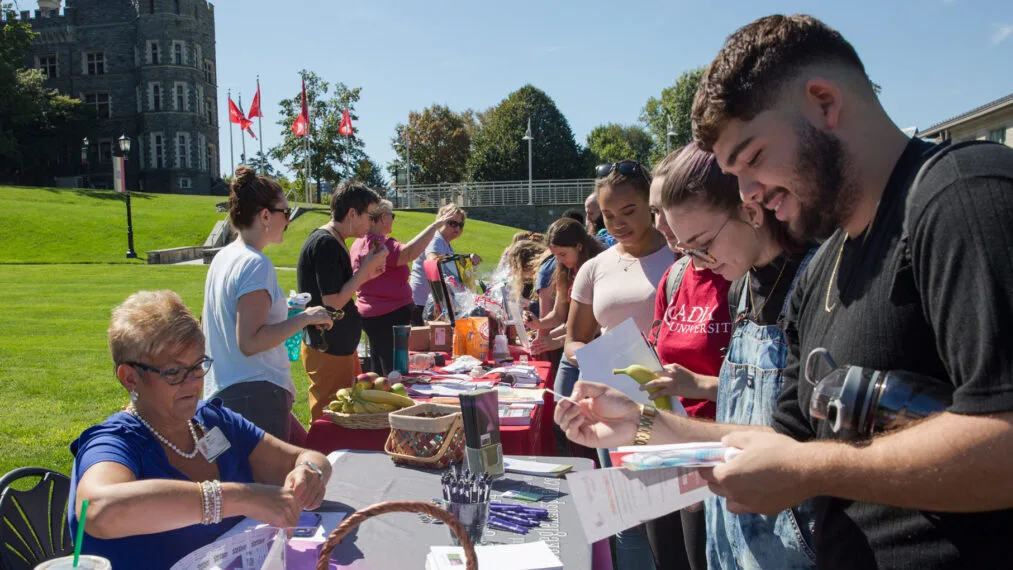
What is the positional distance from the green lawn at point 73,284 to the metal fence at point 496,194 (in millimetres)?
9077

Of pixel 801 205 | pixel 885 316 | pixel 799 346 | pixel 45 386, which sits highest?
pixel 801 205

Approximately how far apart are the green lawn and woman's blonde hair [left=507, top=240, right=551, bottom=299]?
2478mm

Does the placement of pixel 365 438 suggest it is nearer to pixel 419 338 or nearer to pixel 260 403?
pixel 260 403

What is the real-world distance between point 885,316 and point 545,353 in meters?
4.44

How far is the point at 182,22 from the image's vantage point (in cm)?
5006

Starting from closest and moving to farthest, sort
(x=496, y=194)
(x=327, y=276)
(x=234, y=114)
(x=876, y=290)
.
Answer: (x=876, y=290)
(x=327, y=276)
(x=234, y=114)
(x=496, y=194)

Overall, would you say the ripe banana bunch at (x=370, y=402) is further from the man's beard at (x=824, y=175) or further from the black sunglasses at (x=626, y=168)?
the man's beard at (x=824, y=175)

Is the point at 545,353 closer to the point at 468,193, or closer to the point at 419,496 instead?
the point at 419,496

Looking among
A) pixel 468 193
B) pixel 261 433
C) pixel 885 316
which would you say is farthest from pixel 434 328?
pixel 468 193

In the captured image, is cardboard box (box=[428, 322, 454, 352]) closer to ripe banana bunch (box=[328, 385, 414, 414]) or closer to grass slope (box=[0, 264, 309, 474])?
grass slope (box=[0, 264, 309, 474])

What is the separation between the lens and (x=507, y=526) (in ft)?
7.06

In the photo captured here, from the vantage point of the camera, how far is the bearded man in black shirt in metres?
0.97

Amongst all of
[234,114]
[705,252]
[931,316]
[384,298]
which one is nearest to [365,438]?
[705,252]

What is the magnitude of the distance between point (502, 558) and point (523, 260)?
15.6ft
